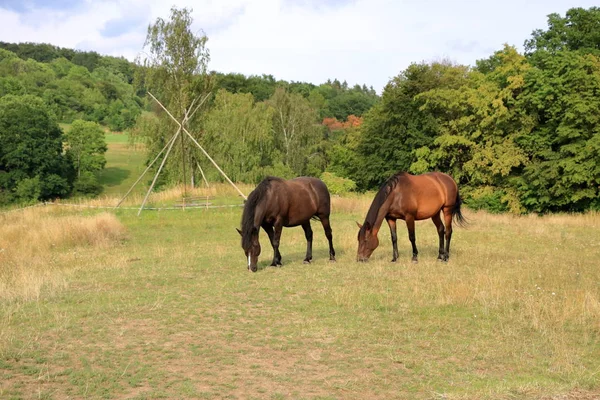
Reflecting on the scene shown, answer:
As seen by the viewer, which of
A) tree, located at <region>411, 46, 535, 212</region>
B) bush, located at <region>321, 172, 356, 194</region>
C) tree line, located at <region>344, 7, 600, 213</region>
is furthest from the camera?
bush, located at <region>321, 172, 356, 194</region>

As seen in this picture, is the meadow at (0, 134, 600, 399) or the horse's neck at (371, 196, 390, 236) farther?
the horse's neck at (371, 196, 390, 236)

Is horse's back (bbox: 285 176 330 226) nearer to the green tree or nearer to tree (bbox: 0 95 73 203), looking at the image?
the green tree

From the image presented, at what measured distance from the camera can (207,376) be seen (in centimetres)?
625

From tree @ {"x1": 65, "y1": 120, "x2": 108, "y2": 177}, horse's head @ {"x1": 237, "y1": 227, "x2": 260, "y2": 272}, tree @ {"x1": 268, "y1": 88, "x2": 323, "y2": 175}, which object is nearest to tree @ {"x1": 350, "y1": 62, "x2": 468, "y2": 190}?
tree @ {"x1": 268, "y1": 88, "x2": 323, "y2": 175}

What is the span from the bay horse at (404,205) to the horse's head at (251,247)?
2529 millimetres

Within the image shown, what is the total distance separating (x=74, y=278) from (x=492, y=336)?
336 inches

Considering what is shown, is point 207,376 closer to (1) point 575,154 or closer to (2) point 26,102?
(1) point 575,154

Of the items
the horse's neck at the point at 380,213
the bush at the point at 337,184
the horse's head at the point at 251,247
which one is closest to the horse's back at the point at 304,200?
the horse's head at the point at 251,247

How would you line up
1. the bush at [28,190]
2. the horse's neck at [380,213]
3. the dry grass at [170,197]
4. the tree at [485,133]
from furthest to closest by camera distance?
the bush at [28,190], the tree at [485,133], the dry grass at [170,197], the horse's neck at [380,213]

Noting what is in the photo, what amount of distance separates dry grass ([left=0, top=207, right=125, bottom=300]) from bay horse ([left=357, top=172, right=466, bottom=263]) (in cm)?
669

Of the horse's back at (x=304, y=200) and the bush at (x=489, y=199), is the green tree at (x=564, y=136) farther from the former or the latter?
the horse's back at (x=304, y=200)

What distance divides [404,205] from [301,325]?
18.6ft

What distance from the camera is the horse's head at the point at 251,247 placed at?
12172mm

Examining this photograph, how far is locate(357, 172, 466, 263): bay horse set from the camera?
13.1 m
